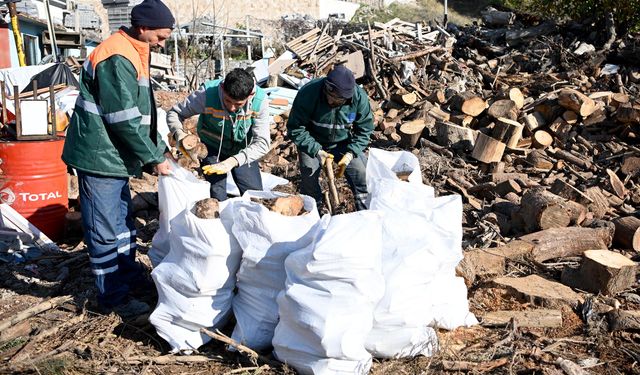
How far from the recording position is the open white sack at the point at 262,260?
2.69 metres

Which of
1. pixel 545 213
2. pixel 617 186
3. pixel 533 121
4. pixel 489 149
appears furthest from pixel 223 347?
pixel 533 121

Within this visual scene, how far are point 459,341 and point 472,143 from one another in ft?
13.4

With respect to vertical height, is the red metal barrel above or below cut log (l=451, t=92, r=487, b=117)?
below

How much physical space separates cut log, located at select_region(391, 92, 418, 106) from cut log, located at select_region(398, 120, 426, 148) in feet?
3.98

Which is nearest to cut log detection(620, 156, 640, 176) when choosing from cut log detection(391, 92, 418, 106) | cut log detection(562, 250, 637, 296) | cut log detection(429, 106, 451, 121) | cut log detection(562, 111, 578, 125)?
cut log detection(562, 111, 578, 125)

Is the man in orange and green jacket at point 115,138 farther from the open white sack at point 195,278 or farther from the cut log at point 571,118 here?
the cut log at point 571,118

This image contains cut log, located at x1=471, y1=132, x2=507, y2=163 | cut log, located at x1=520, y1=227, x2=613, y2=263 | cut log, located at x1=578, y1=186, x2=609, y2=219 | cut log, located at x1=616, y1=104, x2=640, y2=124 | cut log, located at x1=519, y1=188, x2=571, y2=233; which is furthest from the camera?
cut log, located at x1=616, y1=104, x2=640, y2=124

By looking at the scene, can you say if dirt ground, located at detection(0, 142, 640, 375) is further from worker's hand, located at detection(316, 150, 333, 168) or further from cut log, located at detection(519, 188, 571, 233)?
worker's hand, located at detection(316, 150, 333, 168)

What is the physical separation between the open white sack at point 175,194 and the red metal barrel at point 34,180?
1948 millimetres

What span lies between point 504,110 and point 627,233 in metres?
3.02

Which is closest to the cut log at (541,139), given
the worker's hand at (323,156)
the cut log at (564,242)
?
the cut log at (564,242)

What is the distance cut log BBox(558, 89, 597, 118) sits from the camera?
22.5 feet

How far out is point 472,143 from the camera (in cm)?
673

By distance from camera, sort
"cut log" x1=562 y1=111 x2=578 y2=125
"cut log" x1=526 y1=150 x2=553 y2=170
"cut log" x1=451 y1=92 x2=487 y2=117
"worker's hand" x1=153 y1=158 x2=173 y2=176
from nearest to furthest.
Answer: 1. "worker's hand" x1=153 y1=158 x2=173 y2=176
2. "cut log" x1=526 y1=150 x2=553 y2=170
3. "cut log" x1=562 y1=111 x2=578 y2=125
4. "cut log" x1=451 y1=92 x2=487 y2=117
